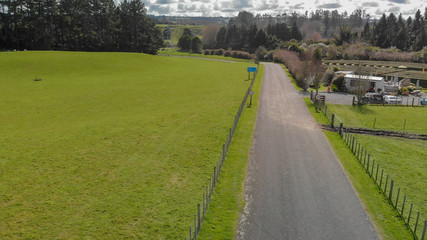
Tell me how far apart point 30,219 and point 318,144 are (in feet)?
80.6

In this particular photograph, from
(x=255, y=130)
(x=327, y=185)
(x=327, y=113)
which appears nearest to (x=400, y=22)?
(x=327, y=113)

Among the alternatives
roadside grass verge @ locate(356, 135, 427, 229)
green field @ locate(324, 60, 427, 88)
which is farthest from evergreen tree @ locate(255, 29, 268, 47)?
roadside grass verge @ locate(356, 135, 427, 229)

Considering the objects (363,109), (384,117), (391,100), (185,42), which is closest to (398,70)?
(391,100)

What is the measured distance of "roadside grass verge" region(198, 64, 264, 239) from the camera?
55.2ft

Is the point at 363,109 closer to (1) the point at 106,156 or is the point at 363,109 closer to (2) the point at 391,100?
(2) the point at 391,100

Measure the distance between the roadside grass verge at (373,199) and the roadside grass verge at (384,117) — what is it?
1189cm

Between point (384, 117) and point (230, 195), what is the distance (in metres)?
32.8

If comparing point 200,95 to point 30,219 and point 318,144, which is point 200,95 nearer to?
point 318,144

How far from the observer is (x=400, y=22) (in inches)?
6122

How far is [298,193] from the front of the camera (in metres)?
20.9

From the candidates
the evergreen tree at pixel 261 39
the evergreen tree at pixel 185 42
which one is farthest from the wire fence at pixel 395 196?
the evergreen tree at pixel 185 42

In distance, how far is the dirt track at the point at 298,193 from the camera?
16938 millimetres

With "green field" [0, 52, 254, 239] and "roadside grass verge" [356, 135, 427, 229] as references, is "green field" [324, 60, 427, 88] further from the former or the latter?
"roadside grass verge" [356, 135, 427, 229]

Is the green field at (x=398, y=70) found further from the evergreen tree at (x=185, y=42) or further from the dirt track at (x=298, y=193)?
the evergreen tree at (x=185, y=42)
